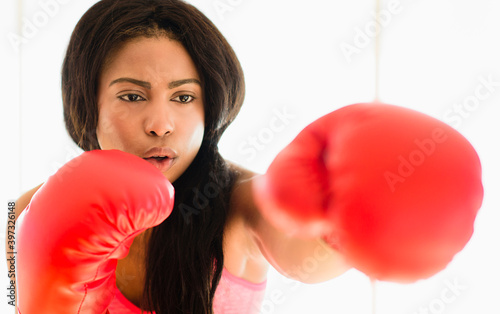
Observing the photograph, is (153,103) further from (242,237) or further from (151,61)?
(242,237)

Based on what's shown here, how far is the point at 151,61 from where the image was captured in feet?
2.54

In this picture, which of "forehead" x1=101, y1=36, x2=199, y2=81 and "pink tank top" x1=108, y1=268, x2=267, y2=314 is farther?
"pink tank top" x1=108, y1=268, x2=267, y2=314

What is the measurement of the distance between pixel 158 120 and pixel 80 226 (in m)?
0.26

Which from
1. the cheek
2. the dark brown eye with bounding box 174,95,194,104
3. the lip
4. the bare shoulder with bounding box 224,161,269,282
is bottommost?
the bare shoulder with bounding box 224,161,269,282

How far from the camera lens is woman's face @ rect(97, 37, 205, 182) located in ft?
2.50

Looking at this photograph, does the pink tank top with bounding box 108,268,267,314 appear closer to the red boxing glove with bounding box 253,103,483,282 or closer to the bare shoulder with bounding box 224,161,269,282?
the bare shoulder with bounding box 224,161,269,282

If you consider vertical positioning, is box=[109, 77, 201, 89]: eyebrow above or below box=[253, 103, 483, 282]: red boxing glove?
above

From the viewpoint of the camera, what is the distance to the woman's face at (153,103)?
2.50 ft

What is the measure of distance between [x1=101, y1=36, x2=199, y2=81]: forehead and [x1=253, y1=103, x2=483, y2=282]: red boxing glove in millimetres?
373

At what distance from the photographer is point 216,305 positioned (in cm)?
94

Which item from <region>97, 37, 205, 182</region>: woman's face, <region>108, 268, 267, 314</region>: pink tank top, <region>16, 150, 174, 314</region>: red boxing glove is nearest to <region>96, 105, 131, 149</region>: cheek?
<region>97, 37, 205, 182</region>: woman's face

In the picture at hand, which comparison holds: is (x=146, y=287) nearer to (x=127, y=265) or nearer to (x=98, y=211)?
(x=127, y=265)

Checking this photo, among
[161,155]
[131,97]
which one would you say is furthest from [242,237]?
[131,97]

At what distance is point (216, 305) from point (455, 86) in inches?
66.2
